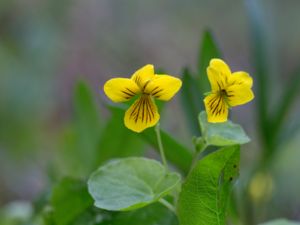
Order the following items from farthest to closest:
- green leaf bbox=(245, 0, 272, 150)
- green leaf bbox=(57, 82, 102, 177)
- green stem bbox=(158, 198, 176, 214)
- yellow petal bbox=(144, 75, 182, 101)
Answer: green leaf bbox=(245, 0, 272, 150) → green leaf bbox=(57, 82, 102, 177) → green stem bbox=(158, 198, 176, 214) → yellow petal bbox=(144, 75, 182, 101)

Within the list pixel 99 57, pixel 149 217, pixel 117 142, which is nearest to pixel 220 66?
pixel 149 217

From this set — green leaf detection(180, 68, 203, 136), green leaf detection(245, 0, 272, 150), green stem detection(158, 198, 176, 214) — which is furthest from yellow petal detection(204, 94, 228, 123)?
green leaf detection(245, 0, 272, 150)

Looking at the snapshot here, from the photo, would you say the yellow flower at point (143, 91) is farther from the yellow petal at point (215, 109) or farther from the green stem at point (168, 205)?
the green stem at point (168, 205)

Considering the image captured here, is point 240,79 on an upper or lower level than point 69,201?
upper

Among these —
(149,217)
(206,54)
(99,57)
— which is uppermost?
(206,54)

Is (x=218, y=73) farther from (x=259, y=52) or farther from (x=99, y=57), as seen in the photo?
(x=99, y=57)

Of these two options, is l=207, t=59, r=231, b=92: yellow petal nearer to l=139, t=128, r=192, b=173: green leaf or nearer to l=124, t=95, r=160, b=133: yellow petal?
l=124, t=95, r=160, b=133: yellow petal

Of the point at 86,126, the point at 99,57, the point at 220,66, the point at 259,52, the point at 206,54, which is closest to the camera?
the point at 220,66
